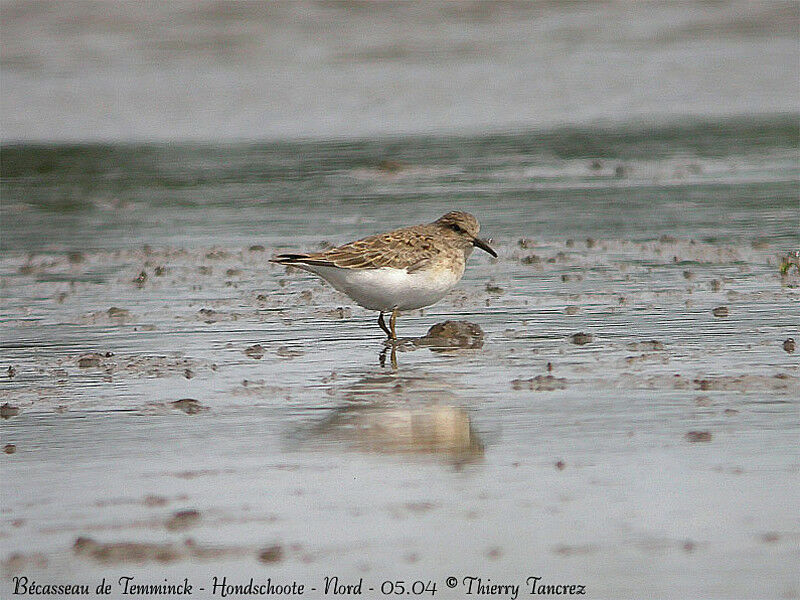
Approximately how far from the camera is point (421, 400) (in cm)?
759

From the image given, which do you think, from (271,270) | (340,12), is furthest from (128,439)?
(340,12)

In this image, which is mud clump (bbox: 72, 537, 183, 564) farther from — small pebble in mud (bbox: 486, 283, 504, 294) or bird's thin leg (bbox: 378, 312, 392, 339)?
small pebble in mud (bbox: 486, 283, 504, 294)

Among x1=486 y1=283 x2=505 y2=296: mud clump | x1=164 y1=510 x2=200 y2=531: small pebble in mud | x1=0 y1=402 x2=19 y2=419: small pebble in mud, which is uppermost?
x1=486 y1=283 x2=505 y2=296: mud clump

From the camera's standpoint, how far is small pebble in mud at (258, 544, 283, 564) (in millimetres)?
5387

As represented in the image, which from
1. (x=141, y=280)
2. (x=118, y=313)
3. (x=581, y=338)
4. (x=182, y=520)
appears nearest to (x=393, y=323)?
(x=581, y=338)

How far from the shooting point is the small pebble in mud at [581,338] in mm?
8844

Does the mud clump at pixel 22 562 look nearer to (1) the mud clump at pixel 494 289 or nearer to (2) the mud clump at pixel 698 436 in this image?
(2) the mud clump at pixel 698 436

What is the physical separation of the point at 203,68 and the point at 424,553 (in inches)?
842

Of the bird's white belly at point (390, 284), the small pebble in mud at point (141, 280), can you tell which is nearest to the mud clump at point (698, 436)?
the bird's white belly at point (390, 284)

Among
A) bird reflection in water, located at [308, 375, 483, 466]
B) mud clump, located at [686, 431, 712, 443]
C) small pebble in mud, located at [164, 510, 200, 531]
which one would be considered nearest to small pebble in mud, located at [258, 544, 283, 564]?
small pebble in mud, located at [164, 510, 200, 531]

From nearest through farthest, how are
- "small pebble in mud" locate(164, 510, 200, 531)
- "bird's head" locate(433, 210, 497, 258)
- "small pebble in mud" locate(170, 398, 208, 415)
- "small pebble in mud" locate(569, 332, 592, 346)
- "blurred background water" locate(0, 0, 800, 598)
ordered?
"blurred background water" locate(0, 0, 800, 598) → "small pebble in mud" locate(164, 510, 200, 531) → "small pebble in mud" locate(170, 398, 208, 415) → "small pebble in mud" locate(569, 332, 592, 346) → "bird's head" locate(433, 210, 497, 258)

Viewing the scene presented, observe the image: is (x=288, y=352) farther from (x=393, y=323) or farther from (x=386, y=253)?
(x=386, y=253)

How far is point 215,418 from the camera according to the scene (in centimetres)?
740

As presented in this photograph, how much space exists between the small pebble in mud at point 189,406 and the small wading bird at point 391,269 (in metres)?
1.67
